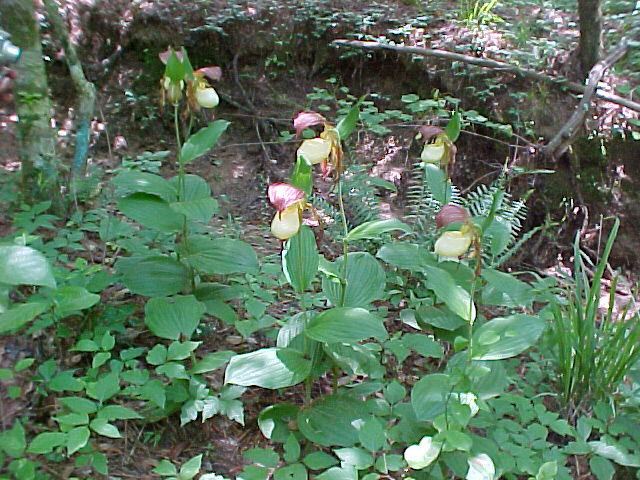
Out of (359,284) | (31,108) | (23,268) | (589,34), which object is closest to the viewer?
(23,268)

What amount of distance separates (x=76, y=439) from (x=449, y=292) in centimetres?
89

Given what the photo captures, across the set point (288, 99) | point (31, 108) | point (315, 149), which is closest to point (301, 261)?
point (315, 149)

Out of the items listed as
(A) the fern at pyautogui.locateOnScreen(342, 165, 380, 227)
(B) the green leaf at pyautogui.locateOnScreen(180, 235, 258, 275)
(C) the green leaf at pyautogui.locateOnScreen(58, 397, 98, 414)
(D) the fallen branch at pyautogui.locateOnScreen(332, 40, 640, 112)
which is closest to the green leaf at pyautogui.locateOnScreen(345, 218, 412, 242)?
(B) the green leaf at pyautogui.locateOnScreen(180, 235, 258, 275)

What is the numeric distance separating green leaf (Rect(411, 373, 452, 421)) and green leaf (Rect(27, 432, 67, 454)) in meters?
0.78

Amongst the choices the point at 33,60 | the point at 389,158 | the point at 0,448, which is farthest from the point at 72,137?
the point at 0,448

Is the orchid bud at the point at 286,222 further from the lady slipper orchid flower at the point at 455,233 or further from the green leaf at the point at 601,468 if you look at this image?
the green leaf at the point at 601,468

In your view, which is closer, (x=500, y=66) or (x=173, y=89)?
(x=173, y=89)

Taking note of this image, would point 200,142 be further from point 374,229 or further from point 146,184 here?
point 374,229

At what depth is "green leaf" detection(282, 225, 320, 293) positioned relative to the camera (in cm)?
144

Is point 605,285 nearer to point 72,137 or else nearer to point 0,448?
point 0,448

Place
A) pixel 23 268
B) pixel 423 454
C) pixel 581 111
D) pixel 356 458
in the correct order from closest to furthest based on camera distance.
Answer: pixel 23 268 → pixel 423 454 → pixel 356 458 → pixel 581 111

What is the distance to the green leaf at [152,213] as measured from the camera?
1587 millimetres

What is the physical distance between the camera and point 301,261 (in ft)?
4.73

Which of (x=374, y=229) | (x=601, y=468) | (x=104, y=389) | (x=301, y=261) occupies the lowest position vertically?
(x=601, y=468)
